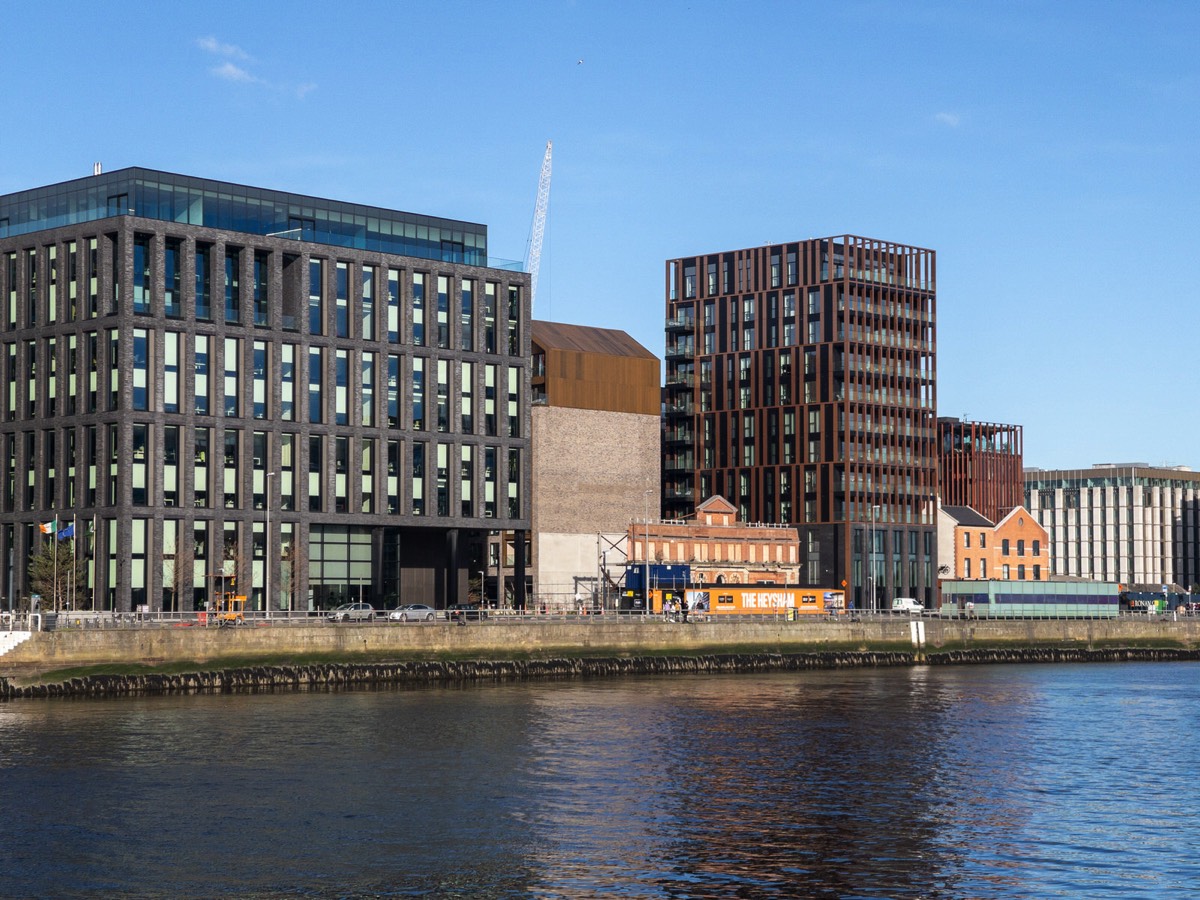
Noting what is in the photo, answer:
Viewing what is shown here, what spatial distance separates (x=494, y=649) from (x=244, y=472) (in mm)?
31772

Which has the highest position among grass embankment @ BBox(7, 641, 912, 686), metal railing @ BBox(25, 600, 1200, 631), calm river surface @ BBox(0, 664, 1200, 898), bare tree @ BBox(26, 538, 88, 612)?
bare tree @ BBox(26, 538, 88, 612)

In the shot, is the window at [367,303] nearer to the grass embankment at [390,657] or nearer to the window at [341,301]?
the window at [341,301]

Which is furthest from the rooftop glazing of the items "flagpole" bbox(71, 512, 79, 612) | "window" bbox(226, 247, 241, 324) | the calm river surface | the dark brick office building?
the calm river surface

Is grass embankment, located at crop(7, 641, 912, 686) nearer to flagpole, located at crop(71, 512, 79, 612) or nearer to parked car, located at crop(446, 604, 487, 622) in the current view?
parked car, located at crop(446, 604, 487, 622)

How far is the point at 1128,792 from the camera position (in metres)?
62.4

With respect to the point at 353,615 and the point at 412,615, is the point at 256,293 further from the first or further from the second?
the point at 412,615

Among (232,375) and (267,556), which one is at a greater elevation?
(232,375)

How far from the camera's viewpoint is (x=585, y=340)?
189m

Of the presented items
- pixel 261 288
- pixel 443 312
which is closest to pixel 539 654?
pixel 261 288

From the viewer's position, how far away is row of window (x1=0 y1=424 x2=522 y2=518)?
445ft

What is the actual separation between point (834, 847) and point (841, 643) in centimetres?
9850

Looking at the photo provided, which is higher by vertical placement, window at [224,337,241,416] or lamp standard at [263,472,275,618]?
window at [224,337,241,416]

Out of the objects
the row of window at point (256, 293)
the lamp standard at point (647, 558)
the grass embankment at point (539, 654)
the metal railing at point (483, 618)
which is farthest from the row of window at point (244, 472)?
the grass embankment at point (539, 654)

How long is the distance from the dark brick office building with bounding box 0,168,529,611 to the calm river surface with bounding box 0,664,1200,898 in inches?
1621
